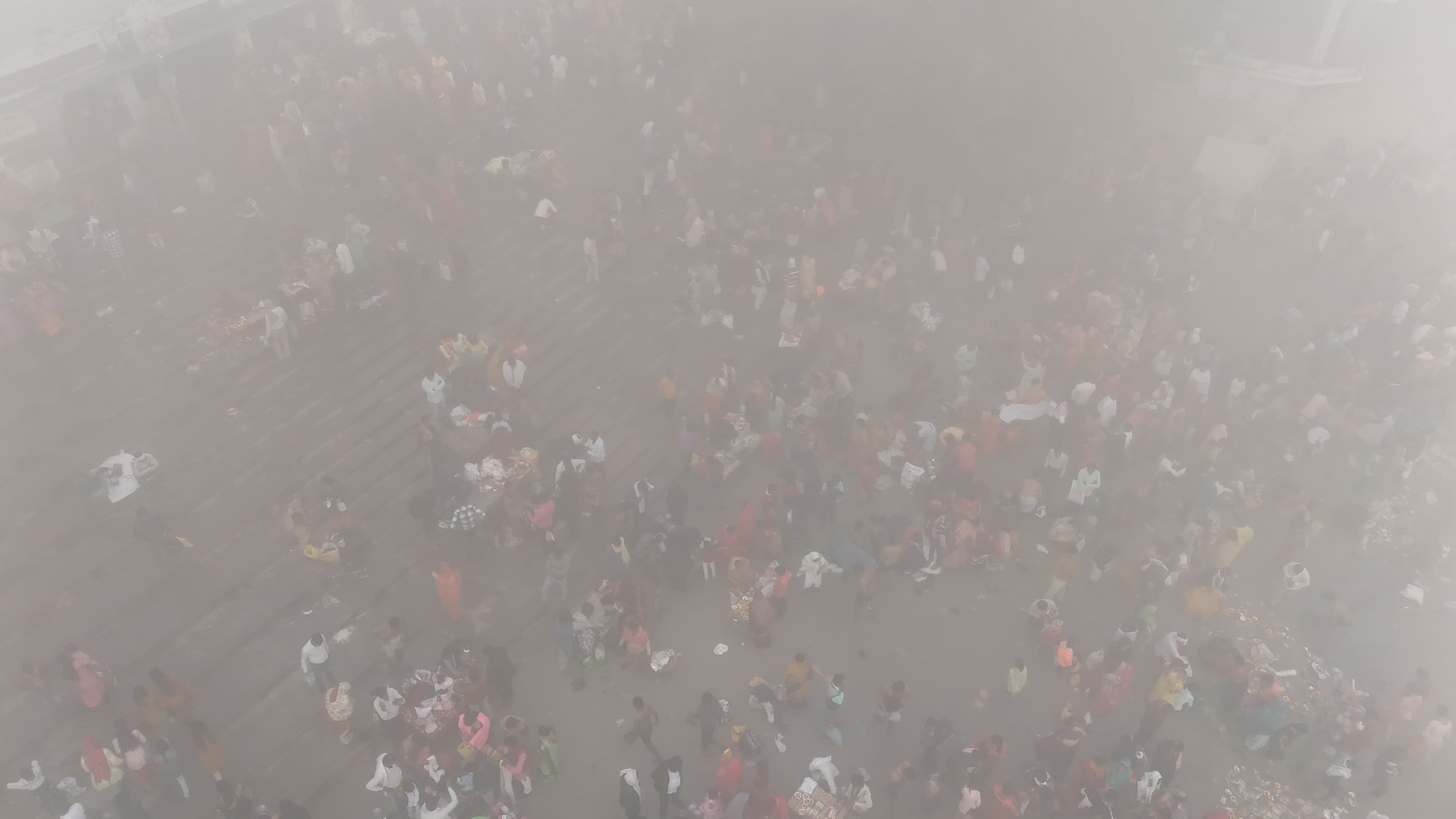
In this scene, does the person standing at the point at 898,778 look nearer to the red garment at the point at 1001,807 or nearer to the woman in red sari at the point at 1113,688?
the red garment at the point at 1001,807

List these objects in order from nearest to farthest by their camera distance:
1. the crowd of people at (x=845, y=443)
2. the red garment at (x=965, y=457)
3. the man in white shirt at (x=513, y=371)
Answer: the crowd of people at (x=845, y=443) < the red garment at (x=965, y=457) < the man in white shirt at (x=513, y=371)

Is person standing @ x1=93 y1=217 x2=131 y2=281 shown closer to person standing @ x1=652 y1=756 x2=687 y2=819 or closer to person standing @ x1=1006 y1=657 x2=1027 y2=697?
person standing @ x1=652 y1=756 x2=687 y2=819

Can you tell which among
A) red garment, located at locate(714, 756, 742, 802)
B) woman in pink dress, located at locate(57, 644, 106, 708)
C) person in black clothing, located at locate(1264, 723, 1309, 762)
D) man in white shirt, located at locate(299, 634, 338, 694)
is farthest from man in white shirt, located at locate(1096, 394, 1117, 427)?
woman in pink dress, located at locate(57, 644, 106, 708)

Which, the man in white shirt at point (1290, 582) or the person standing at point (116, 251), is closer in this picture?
the man in white shirt at point (1290, 582)

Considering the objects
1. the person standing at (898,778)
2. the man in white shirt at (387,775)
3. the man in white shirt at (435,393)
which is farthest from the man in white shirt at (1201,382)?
the man in white shirt at (387,775)

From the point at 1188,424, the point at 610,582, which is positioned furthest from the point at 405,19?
Answer: the point at 1188,424

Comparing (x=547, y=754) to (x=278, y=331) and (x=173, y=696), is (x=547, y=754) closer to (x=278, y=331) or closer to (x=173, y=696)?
(x=173, y=696)

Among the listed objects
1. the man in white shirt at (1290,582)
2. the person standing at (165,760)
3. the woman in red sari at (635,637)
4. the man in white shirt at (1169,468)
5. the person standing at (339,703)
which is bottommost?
the man in white shirt at (1290,582)
